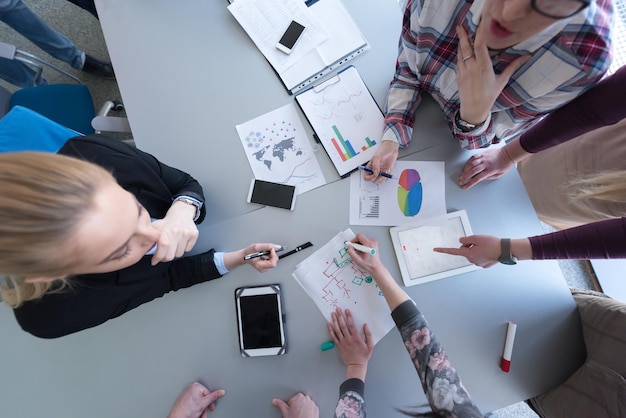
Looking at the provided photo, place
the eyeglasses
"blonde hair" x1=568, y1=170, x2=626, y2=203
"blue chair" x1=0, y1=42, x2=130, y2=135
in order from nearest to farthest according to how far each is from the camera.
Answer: the eyeglasses
"blonde hair" x1=568, y1=170, x2=626, y2=203
"blue chair" x1=0, y1=42, x2=130, y2=135

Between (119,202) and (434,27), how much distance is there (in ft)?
2.43

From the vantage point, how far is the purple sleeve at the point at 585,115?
0.65m

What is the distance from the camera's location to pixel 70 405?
984 millimetres

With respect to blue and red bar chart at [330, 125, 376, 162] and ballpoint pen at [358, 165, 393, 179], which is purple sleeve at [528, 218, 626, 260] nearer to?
ballpoint pen at [358, 165, 393, 179]

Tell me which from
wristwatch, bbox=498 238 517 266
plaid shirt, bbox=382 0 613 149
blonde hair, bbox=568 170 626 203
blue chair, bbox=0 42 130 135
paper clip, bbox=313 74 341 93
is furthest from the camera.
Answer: blue chair, bbox=0 42 130 135

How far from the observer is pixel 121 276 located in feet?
2.61

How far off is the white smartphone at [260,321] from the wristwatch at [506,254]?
2.01 feet

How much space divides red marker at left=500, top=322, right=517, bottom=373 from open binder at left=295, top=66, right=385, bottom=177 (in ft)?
2.01

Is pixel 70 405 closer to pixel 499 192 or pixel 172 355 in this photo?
pixel 172 355

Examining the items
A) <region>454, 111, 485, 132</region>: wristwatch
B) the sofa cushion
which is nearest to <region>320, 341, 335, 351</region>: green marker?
the sofa cushion

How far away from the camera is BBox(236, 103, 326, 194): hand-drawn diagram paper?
3.26 feet

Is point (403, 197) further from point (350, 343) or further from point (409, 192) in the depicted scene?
point (350, 343)

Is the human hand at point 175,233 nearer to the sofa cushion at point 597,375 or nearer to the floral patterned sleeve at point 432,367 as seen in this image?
the floral patterned sleeve at point 432,367

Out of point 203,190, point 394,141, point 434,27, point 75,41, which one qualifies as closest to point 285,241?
point 203,190
